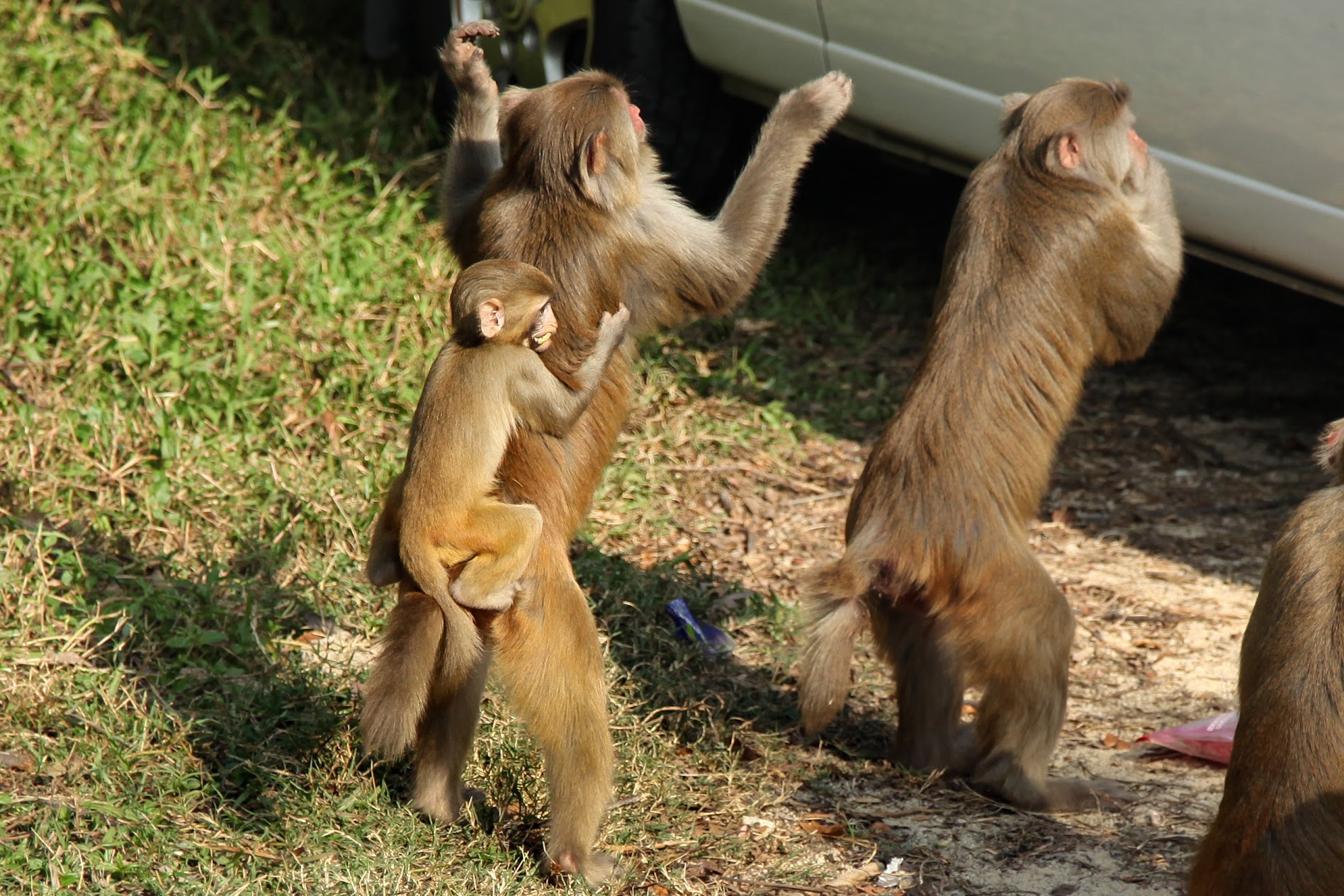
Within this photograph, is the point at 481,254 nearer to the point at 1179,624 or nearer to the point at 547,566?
the point at 547,566

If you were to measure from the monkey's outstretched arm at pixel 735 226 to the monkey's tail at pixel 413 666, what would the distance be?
1.00 metres

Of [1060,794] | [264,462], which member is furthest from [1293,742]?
[264,462]

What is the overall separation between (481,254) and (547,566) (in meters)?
0.89

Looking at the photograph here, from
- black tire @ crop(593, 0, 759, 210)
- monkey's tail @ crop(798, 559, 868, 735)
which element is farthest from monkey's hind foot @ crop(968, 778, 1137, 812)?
black tire @ crop(593, 0, 759, 210)

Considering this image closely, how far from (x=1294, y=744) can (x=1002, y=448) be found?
130 centimetres

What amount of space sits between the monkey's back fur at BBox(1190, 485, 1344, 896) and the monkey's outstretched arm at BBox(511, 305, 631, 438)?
63.8 inches

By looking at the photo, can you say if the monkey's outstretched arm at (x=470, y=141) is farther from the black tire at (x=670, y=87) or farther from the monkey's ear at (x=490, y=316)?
the black tire at (x=670, y=87)

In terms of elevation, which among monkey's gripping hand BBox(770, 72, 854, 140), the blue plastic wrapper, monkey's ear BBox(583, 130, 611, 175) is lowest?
the blue plastic wrapper

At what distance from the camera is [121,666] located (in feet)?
14.4

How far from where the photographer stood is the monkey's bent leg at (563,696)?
352 centimetres

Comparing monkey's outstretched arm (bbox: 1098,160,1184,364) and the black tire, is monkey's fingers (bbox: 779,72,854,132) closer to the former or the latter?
monkey's outstretched arm (bbox: 1098,160,1184,364)

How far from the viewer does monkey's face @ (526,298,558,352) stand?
3.53 metres

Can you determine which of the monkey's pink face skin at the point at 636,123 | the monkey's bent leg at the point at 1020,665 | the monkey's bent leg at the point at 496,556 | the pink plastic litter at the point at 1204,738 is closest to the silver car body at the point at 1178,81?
the pink plastic litter at the point at 1204,738

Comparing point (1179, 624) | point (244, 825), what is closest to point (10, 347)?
point (244, 825)
